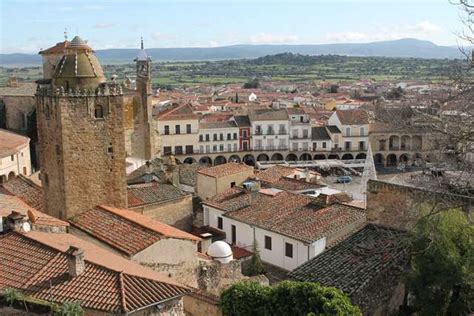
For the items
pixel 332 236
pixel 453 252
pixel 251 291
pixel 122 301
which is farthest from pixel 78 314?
pixel 332 236

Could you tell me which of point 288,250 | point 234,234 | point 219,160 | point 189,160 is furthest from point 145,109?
point 288,250

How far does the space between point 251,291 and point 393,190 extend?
17.9 feet

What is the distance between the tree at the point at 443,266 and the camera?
44.2 feet

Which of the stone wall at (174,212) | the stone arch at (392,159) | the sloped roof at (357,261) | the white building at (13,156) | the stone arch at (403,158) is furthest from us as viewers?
the stone arch at (392,159)

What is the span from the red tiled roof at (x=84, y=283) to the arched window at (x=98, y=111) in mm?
7373

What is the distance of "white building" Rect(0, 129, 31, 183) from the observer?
36188 millimetres

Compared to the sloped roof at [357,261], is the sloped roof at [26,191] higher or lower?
lower

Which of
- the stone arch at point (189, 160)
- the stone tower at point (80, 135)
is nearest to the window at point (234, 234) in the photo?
the stone tower at point (80, 135)

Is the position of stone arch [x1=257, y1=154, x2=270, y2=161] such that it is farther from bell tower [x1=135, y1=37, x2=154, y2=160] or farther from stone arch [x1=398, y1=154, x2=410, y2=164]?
bell tower [x1=135, y1=37, x2=154, y2=160]

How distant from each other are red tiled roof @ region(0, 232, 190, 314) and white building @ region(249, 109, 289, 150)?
188ft

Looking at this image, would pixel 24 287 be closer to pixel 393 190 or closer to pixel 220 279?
pixel 220 279

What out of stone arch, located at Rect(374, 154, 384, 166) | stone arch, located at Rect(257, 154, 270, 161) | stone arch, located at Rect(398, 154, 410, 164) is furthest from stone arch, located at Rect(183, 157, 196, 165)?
stone arch, located at Rect(398, 154, 410, 164)

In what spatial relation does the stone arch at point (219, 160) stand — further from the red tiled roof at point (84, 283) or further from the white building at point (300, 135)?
the red tiled roof at point (84, 283)

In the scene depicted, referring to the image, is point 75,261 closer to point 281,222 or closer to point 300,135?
point 281,222
